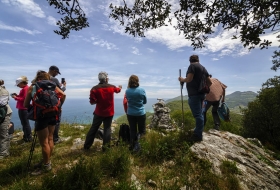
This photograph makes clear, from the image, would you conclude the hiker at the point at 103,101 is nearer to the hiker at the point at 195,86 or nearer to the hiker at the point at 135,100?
the hiker at the point at 135,100

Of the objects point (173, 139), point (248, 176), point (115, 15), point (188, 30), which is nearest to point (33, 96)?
point (115, 15)

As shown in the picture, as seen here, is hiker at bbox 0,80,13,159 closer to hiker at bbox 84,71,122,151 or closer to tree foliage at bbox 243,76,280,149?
hiker at bbox 84,71,122,151

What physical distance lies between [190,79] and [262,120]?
26342 mm

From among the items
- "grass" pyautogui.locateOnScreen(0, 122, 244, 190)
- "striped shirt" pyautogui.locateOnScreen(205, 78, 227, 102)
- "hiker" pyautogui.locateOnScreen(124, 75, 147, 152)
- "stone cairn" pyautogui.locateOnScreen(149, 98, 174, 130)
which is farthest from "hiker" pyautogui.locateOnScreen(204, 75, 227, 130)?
"stone cairn" pyautogui.locateOnScreen(149, 98, 174, 130)

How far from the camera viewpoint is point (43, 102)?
13.5ft

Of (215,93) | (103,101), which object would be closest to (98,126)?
(103,101)

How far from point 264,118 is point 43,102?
99.0ft

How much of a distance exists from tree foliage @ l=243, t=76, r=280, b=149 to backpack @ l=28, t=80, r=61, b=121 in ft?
94.3

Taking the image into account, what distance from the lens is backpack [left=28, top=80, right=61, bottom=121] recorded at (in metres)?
4.11

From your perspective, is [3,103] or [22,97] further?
[22,97]

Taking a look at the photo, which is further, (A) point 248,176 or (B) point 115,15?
(B) point 115,15

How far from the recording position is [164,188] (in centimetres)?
367

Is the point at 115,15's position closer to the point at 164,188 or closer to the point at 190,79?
the point at 190,79

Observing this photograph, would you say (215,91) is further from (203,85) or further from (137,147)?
Result: (137,147)
